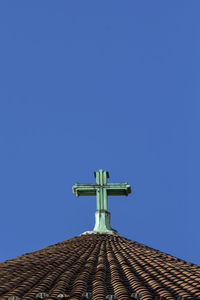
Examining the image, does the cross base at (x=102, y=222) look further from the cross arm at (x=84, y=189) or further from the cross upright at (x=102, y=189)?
the cross arm at (x=84, y=189)

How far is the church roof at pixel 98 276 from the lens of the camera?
565 centimetres

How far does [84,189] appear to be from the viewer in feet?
47.0

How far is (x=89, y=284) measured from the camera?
617 cm

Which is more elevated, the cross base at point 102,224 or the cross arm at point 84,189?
the cross arm at point 84,189

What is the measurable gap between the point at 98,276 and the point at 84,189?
772 centimetres

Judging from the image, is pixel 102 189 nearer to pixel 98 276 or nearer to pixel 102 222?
pixel 102 222

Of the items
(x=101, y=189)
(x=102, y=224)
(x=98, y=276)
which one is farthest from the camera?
(x=101, y=189)

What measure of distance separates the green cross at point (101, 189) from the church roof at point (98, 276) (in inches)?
163

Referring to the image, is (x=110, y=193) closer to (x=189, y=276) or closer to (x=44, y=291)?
(x=189, y=276)

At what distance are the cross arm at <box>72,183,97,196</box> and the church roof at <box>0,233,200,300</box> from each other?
4296mm

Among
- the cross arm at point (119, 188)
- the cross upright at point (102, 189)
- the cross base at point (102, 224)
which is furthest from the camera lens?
the cross arm at point (119, 188)

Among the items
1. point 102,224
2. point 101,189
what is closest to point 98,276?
point 102,224

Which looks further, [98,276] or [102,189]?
[102,189]

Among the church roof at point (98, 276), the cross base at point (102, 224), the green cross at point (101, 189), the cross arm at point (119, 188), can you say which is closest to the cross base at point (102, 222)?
the cross base at point (102, 224)
